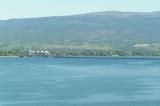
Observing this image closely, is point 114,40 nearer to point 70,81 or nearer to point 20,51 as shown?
point 20,51

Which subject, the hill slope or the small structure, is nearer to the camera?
the small structure

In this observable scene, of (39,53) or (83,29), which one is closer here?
(39,53)

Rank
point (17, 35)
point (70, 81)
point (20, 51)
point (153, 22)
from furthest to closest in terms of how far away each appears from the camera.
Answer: point (153, 22), point (17, 35), point (20, 51), point (70, 81)

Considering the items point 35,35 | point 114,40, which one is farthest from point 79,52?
point 35,35

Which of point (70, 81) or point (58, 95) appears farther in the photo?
point (70, 81)

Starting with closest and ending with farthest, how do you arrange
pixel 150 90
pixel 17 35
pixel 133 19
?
pixel 150 90 → pixel 17 35 → pixel 133 19

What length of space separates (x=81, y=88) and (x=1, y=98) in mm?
6983

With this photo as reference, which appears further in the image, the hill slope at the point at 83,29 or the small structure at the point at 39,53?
the hill slope at the point at 83,29

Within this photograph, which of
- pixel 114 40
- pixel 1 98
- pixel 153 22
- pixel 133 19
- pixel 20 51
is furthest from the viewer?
pixel 133 19

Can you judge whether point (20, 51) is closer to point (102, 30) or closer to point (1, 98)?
point (102, 30)

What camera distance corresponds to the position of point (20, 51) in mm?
104250

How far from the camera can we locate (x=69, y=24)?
170250 mm

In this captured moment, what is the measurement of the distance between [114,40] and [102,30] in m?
19.1

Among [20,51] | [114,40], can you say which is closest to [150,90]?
[20,51]
